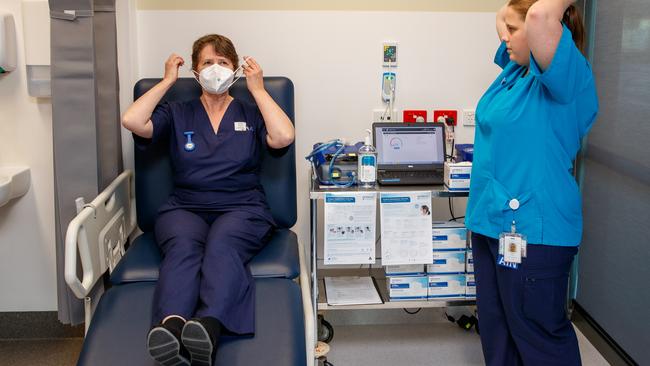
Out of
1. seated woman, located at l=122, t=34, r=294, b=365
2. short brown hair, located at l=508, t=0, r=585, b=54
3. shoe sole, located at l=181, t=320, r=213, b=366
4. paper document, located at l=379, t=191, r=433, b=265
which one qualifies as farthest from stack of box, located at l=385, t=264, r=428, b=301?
short brown hair, located at l=508, t=0, r=585, b=54

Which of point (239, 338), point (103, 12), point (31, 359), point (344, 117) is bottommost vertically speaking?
point (31, 359)

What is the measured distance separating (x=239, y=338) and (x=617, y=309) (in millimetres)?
1578

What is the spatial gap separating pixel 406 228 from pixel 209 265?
2.51 feet

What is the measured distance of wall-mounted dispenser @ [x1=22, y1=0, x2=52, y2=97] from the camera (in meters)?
2.24

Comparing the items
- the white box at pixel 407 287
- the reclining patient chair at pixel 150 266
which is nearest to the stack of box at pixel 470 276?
the white box at pixel 407 287

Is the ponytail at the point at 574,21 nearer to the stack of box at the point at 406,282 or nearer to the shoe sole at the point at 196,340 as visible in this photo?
the stack of box at the point at 406,282

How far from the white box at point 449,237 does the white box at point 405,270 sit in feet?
0.33

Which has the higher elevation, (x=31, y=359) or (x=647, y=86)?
(x=647, y=86)

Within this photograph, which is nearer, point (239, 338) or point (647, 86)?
point (239, 338)

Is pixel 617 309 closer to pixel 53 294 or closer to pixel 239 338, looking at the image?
pixel 239 338

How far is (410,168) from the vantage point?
2.23 metres

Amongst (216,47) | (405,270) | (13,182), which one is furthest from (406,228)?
(13,182)

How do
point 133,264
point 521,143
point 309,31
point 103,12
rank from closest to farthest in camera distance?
1. point 521,143
2. point 133,264
3. point 103,12
4. point 309,31

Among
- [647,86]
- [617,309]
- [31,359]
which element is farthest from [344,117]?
[31,359]
